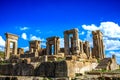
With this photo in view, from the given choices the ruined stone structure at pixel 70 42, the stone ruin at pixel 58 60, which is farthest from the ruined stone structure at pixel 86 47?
the ruined stone structure at pixel 70 42

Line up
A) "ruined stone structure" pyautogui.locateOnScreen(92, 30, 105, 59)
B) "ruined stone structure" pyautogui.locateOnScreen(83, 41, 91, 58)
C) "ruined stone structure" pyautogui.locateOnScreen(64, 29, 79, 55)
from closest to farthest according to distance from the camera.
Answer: "ruined stone structure" pyautogui.locateOnScreen(64, 29, 79, 55)
"ruined stone structure" pyautogui.locateOnScreen(92, 30, 105, 59)
"ruined stone structure" pyautogui.locateOnScreen(83, 41, 91, 58)

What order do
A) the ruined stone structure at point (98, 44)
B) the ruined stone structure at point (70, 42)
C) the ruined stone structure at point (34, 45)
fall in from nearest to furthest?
the ruined stone structure at point (70, 42)
the ruined stone structure at point (98, 44)
the ruined stone structure at point (34, 45)

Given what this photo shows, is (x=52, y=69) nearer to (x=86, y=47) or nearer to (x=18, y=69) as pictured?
(x=18, y=69)

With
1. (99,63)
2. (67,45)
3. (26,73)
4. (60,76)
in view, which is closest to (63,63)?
(60,76)

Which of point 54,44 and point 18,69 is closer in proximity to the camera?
point 18,69

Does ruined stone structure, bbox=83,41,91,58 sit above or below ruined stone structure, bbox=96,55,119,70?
above

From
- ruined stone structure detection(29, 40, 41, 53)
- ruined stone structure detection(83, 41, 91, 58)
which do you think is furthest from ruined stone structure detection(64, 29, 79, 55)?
ruined stone structure detection(29, 40, 41, 53)

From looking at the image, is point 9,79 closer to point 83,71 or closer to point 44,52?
point 83,71

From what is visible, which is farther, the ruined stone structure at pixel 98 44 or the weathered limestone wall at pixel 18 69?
the ruined stone structure at pixel 98 44

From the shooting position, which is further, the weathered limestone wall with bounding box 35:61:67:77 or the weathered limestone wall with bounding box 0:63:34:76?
the weathered limestone wall with bounding box 0:63:34:76

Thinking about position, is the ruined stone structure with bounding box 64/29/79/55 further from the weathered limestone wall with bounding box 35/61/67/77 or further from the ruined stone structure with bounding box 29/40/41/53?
the weathered limestone wall with bounding box 35/61/67/77

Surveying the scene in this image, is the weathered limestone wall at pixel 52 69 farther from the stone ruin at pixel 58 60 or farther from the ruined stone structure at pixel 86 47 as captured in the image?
the ruined stone structure at pixel 86 47

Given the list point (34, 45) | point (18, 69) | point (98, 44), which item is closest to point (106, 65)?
point (18, 69)

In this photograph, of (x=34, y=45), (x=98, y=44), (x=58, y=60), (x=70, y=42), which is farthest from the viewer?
(x=34, y=45)
